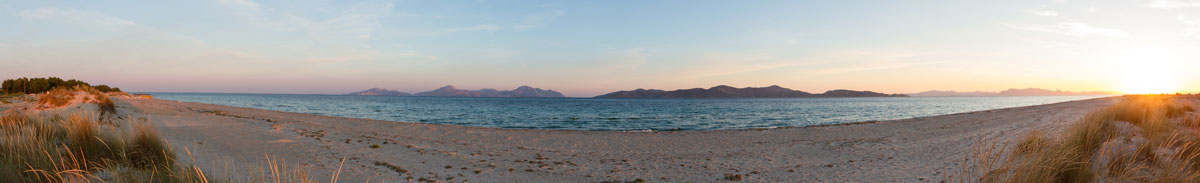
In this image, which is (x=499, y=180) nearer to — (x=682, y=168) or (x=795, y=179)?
(x=682, y=168)

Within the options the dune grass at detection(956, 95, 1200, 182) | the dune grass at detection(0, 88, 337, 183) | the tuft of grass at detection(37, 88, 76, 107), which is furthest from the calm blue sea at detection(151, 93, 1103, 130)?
the dune grass at detection(0, 88, 337, 183)

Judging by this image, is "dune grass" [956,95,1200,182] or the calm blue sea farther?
the calm blue sea

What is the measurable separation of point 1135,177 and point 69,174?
34.1 feet

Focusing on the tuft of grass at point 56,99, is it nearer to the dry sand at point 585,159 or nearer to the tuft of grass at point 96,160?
the dry sand at point 585,159

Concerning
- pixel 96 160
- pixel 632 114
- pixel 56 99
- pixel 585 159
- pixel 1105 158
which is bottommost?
pixel 632 114

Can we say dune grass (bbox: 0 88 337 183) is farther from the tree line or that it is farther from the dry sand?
the tree line

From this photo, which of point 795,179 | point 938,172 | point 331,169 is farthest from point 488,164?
point 938,172

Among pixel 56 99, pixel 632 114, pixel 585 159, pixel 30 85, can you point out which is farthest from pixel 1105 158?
pixel 30 85

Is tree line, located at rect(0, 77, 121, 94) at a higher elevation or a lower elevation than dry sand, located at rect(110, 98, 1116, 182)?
higher

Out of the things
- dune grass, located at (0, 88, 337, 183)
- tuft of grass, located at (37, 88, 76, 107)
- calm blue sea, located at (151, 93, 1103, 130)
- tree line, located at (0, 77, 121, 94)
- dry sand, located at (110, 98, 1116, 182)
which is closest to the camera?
dune grass, located at (0, 88, 337, 183)

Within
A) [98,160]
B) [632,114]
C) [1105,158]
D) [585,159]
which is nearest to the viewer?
[1105,158]

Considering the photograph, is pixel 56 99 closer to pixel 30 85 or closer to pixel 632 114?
pixel 632 114

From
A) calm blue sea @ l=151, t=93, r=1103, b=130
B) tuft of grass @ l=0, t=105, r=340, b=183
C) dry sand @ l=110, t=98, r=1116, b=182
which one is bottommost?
calm blue sea @ l=151, t=93, r=1103, b=130

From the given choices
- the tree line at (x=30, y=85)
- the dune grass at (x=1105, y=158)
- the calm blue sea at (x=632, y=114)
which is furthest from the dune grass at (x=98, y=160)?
the tree line at (x=30, y=85)
